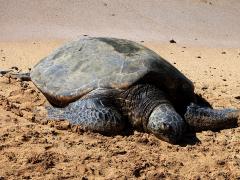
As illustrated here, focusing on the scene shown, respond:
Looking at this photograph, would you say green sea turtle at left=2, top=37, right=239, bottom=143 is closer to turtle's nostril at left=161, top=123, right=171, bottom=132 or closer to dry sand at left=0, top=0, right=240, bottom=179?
turtle's nostril at left=161, top=123, right=171, bottom=132

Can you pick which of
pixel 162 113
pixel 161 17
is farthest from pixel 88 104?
pixel 161 17

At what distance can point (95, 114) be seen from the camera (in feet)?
16.0

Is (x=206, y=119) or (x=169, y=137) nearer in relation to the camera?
(x=169, y=137)

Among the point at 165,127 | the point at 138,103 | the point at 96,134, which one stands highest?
the point at 138,103

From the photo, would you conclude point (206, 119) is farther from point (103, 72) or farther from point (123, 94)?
point (103, 72)

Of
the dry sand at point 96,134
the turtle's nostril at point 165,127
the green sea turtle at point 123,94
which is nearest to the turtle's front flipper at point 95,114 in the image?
the green sea turtle at point 123,94

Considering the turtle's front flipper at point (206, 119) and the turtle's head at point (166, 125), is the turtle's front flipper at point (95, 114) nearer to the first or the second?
the turtle's head at point (166, 125)

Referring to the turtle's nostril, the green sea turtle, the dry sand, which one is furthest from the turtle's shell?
the turtle's nostril

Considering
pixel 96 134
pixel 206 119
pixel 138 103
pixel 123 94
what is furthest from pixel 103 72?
pixel 206 119

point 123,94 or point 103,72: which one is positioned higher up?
point 103,72

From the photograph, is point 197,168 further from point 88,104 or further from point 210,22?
point 210,22

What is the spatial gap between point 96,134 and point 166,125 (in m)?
0.74

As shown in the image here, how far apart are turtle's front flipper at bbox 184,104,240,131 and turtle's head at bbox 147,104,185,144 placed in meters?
0.39

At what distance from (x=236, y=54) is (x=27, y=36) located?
17.6 feet
